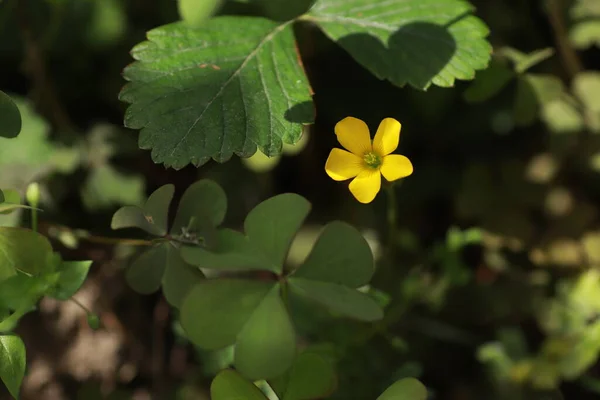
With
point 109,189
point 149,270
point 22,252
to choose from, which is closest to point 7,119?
point 22,252

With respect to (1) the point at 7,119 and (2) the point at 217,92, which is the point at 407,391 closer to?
(2) the point at 217,92

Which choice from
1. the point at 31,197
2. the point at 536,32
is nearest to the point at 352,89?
the point at 536,32

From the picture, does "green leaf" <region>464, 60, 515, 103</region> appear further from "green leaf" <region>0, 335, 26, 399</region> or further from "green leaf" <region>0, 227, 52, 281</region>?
"green leaf" <region>0, 335, 26, 399</region>

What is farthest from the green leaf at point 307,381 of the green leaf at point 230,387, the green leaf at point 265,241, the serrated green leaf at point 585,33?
the serrated green leaf at point 585,33

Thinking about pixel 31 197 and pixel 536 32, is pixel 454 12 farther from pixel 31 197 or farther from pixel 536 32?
pixel 31 197

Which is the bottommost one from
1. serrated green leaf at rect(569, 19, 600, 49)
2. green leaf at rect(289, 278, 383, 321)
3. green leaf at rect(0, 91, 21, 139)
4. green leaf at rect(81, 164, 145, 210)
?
green leaf at rect(81, 164, 145, 210)

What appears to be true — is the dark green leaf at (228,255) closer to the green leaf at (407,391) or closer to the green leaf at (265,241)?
the green leaf at (265,241)

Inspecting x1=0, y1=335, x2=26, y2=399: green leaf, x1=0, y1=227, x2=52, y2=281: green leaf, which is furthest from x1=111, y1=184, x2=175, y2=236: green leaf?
x1=0, y1=335, x2=26, y2=399: green leaf
